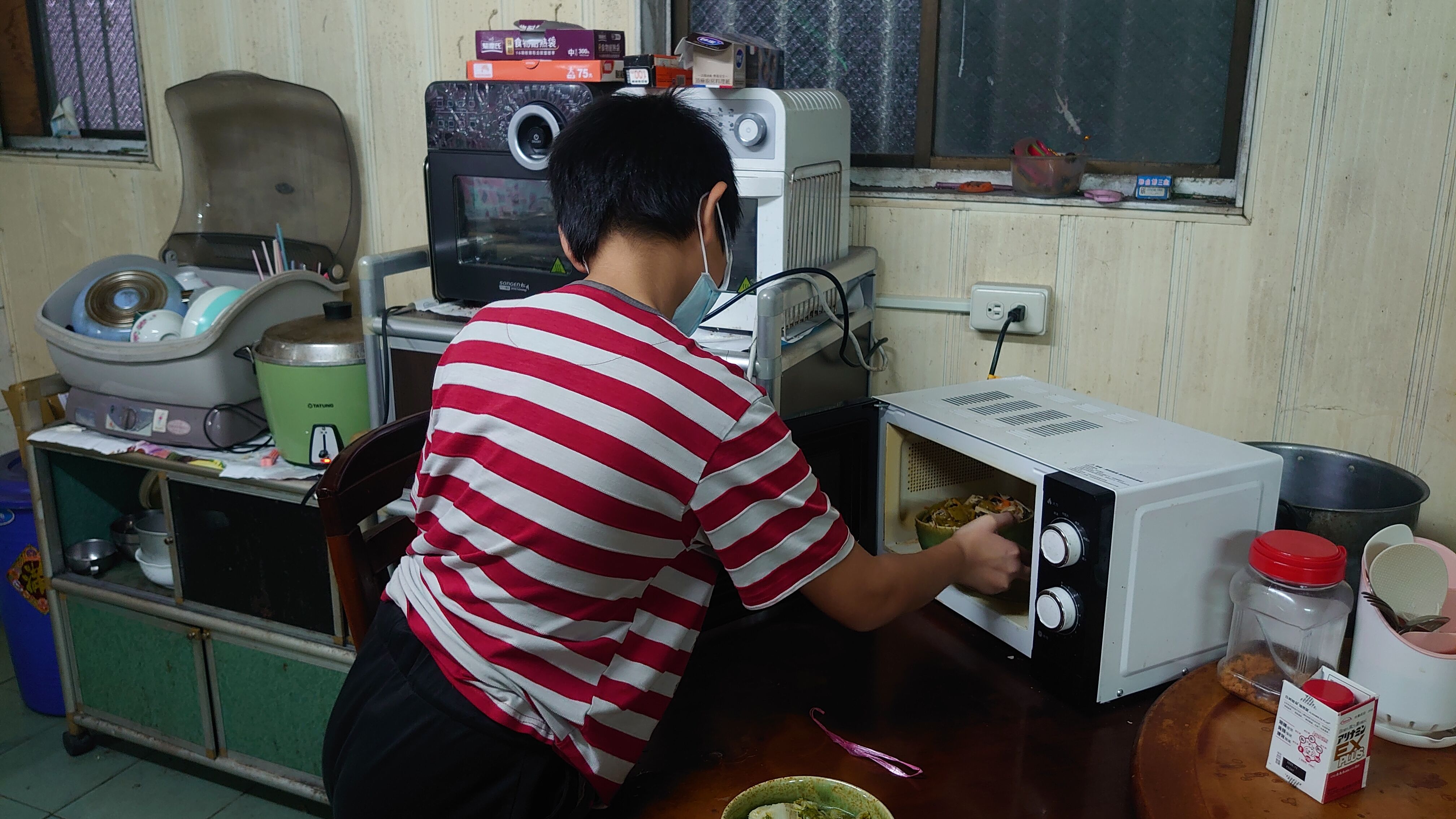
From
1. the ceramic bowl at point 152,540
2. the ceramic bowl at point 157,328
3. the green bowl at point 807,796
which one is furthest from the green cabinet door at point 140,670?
the green bowl at point 807,796

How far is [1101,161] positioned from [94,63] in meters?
2.41

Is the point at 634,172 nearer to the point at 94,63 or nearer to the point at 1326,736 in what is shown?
the point at 1326,736

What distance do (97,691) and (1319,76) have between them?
2545mm

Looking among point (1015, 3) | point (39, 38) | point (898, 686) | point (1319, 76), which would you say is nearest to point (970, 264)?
point (1015, 3)

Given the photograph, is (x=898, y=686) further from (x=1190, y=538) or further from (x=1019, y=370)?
(x=1019, y=370)

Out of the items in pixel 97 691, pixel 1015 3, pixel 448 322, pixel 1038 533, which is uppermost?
pixel 1015 3

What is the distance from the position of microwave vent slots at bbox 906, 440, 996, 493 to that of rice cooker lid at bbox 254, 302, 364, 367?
3.10ft

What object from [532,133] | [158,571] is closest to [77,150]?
[158,571]

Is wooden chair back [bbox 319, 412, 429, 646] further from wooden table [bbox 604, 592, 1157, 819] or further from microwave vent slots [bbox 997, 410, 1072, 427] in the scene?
microwave vent slots [bbox 997, 410, 1072, 427]

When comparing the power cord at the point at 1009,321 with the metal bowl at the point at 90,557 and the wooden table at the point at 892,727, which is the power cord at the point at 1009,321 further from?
the metal bowl at the point at 90,557

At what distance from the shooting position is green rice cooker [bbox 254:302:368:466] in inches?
70.3

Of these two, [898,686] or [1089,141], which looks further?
[1089,141]

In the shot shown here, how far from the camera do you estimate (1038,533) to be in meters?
1.12

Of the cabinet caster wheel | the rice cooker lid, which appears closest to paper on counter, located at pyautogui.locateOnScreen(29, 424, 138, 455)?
the rice cooker lid
